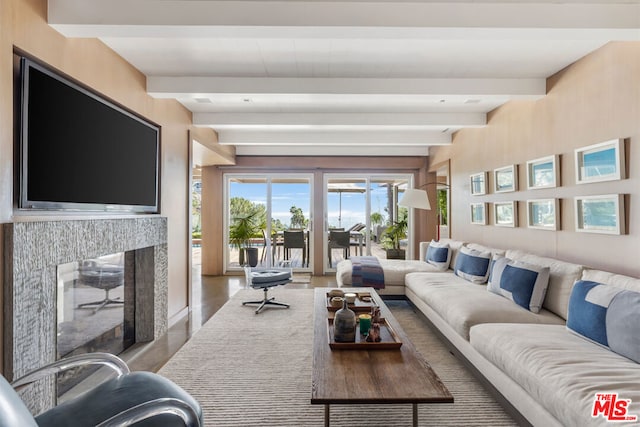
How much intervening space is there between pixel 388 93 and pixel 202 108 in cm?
242

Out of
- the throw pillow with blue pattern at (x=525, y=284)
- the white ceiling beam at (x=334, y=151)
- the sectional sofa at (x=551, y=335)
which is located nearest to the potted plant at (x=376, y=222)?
the white ceiling beam at (x=334, y=151)

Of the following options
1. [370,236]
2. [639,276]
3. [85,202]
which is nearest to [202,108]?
[85,202]

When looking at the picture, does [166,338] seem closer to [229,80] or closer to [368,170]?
[229,80]

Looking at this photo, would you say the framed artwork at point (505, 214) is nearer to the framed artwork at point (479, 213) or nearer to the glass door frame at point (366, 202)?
the framed artwork at point (479, 213)

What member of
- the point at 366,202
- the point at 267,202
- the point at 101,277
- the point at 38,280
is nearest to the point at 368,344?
the point at 38,280

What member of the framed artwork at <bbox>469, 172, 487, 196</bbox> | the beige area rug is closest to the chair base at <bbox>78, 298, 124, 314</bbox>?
the beige area rug

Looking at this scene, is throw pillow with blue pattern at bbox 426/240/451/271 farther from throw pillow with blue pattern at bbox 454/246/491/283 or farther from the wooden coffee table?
the wooden coffee table

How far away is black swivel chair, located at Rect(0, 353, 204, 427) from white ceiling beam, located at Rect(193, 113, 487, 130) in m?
3.40

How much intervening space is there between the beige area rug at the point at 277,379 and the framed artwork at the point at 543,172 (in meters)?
1.85

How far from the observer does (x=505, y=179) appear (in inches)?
156

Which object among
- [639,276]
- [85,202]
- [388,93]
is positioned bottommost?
[639,276]

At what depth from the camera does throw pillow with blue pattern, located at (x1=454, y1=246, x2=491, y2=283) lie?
12.0ft

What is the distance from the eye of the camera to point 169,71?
3182mm

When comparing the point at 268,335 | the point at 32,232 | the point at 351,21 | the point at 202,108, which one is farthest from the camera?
the point at 202,108
